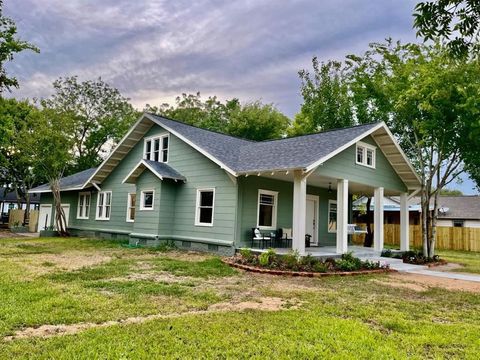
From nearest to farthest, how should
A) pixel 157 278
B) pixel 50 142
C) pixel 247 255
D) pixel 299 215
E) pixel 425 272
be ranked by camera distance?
pixel 157 278
pixel 247 255
pixel 299 215
pixel 425 272
pixel 50 142

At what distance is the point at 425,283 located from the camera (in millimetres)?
9906

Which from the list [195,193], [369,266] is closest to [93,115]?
[195,193]

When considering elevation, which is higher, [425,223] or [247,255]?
[425,223]

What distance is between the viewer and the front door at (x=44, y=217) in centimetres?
2467

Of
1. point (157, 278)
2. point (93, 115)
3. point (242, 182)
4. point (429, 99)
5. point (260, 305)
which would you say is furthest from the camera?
point (93, 115)

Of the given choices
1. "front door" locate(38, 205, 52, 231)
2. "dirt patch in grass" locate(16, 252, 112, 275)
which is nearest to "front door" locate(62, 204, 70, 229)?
"front door" locate(38, 205, 52, 231)

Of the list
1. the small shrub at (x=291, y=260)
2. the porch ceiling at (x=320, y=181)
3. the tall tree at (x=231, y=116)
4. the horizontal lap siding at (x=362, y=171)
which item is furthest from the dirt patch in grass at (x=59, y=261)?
the tall tree at (x=231, y=116)

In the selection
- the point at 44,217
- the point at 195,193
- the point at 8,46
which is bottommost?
the point at 44,217

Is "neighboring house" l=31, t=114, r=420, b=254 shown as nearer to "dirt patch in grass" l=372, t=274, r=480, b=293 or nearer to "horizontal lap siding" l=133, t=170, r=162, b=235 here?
"horizontal lap siding" l=133, t=170, r=162, b=235

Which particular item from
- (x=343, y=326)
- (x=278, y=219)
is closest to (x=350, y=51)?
(x=278, y=219)

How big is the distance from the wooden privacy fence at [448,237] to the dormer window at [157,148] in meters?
17.2

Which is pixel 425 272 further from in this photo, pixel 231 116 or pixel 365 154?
pixel 231 116

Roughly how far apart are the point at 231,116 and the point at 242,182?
25.5 m

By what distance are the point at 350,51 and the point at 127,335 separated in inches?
811
